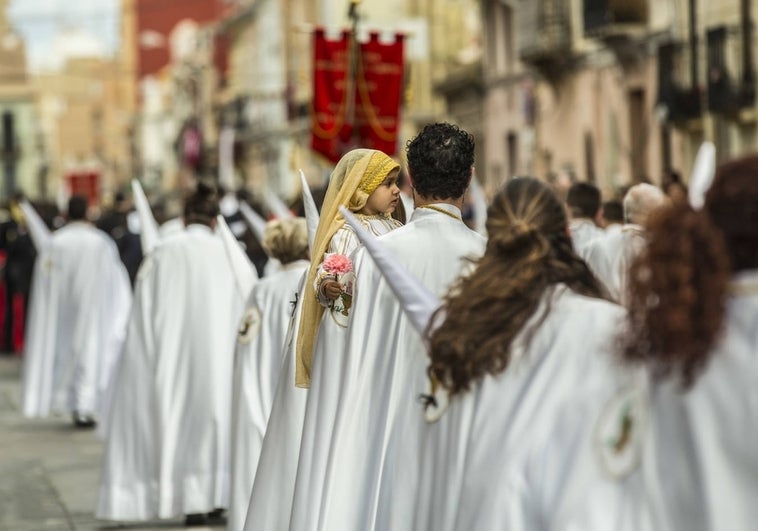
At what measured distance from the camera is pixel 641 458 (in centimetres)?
414

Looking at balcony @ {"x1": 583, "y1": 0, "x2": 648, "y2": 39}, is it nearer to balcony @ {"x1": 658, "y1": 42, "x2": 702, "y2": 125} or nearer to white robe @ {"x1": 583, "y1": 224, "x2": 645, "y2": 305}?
balcony @ {"x1": 658, "y1": 42, "x2": 702, "y2": 125}

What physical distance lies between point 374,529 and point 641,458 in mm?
2053

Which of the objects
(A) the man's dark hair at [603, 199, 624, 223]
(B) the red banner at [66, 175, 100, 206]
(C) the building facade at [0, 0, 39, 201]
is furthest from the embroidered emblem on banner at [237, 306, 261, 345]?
(C) the building facade at [0, 0, 39, 201]

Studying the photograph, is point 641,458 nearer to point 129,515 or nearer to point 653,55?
point 129,515

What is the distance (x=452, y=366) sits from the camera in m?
4.75

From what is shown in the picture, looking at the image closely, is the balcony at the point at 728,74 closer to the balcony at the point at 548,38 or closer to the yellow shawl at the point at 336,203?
the balcony at the point at 548,38

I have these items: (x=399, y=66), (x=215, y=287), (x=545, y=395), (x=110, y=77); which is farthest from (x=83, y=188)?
(x=110, y=77)

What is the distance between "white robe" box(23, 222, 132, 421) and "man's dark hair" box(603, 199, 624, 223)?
6.59 meters

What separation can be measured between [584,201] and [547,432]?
7.14 metres

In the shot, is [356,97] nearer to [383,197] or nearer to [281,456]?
[281,456]

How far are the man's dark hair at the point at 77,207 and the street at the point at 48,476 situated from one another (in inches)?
72.5

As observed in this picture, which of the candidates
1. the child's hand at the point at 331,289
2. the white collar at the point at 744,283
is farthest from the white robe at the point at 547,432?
the child's hand at the point at 331,289

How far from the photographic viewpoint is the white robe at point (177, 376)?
1116 centimetres

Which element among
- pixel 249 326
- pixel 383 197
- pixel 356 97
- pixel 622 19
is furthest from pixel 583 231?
pixel 622 19
